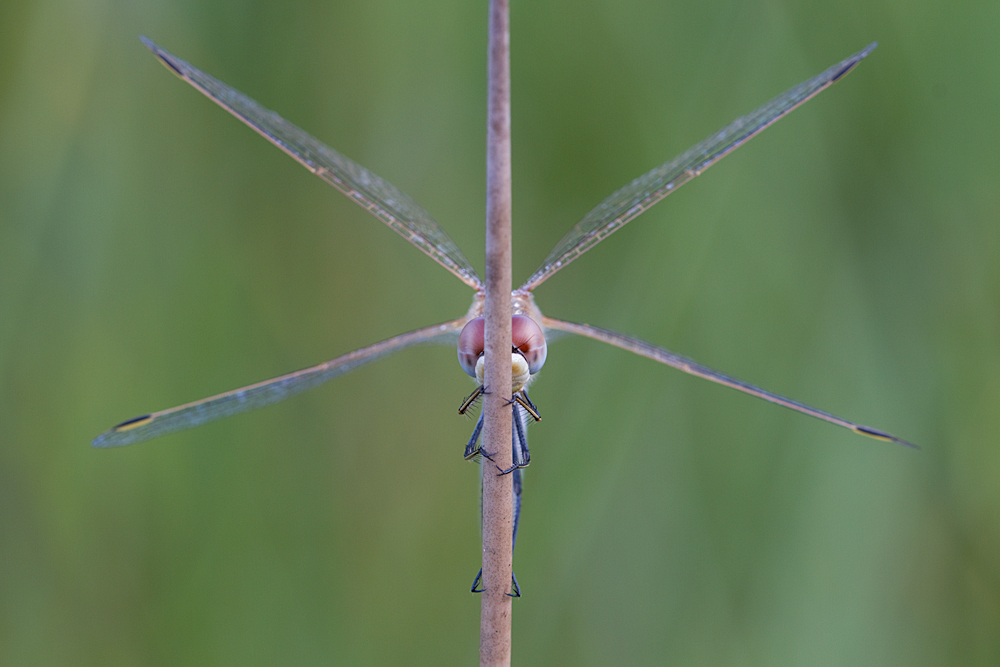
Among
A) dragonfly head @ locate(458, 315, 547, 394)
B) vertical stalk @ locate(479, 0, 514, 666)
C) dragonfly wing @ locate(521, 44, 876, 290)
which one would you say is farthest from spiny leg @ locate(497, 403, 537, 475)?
vertical stalk @ locate(479, 0, 514, 666)

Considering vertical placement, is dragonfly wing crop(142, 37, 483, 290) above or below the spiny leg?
above

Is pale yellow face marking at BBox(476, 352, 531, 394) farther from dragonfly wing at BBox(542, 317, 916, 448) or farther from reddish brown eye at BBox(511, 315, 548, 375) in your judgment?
dragonfly wing at BBox(542, 317, 916, 448)

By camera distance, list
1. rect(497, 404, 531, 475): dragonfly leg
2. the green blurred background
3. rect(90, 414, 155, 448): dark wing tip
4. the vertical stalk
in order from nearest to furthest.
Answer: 1. the vertical stalk
2. rect(90, 414, 155, 448): dark wing tip
3. rect(497, 404, 531, 475): dragonfly leg
4. the green blurred background

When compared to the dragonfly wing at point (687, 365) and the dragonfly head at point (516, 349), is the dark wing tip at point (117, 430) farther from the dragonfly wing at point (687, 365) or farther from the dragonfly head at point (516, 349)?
the dragonfly wing at point (687, 365)

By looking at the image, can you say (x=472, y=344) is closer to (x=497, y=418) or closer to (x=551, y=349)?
(x=497, y=418)

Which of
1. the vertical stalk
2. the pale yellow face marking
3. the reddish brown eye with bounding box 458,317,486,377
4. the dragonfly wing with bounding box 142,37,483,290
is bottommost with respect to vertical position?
the vertical stalk

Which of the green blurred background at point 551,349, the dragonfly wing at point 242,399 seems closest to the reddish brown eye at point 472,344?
the dragonfly wing at point 242,399
